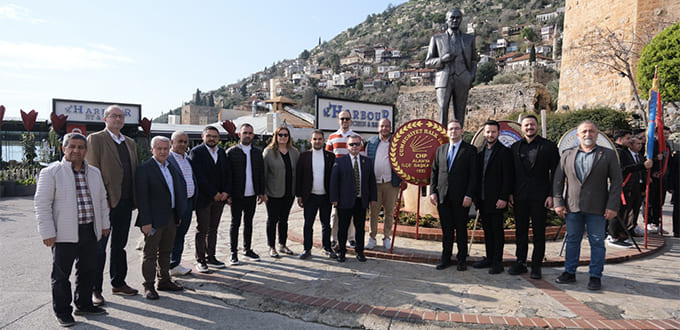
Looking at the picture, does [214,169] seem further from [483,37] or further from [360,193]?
[483,37]

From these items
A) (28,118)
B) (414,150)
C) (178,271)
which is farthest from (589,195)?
(28,118)

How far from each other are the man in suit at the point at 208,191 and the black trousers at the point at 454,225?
275 cm

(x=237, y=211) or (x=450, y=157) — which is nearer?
(x=450, y=157)

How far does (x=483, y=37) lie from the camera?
104 m

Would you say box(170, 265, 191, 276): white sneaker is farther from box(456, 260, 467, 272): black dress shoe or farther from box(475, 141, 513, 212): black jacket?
box(475, 141, 513, 212): black jacket

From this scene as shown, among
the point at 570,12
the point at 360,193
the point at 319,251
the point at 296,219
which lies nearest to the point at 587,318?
the point at 360,193

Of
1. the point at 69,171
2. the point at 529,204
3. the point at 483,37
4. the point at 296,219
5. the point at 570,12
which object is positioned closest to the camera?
the point at 69,171

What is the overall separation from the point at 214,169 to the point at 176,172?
705mm

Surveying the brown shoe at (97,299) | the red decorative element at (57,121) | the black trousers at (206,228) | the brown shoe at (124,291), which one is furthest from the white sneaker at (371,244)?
the red decorative element at (57,121)

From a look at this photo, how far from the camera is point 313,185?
17.1 ft

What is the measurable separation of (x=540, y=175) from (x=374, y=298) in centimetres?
227

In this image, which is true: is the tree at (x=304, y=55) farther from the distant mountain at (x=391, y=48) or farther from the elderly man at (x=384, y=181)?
the elderly man at (x=384, y=181)

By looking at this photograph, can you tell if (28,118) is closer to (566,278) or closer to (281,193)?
(281,193)

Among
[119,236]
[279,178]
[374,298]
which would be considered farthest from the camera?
[279,178]
